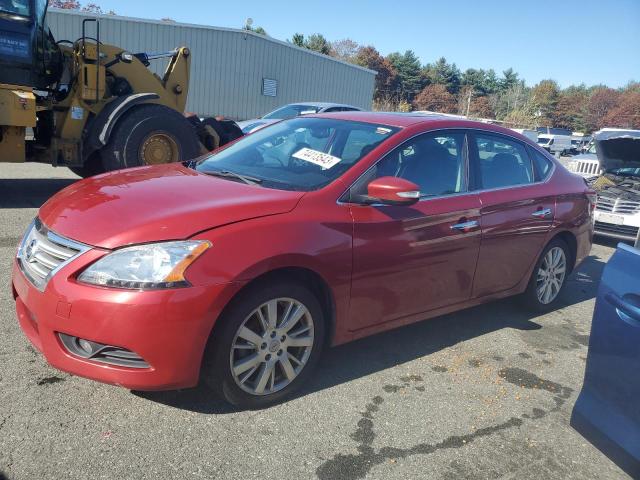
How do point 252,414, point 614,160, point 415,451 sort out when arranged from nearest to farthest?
point 415,451 → point 252,414 → point 614,160

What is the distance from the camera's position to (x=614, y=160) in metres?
8.69

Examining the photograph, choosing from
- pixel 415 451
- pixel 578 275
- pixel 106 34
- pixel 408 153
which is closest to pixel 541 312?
pixel 578 275

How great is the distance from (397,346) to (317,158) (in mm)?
1470

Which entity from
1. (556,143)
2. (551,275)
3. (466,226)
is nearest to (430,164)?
(466,226)

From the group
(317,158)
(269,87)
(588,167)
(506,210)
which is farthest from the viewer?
(269,87)

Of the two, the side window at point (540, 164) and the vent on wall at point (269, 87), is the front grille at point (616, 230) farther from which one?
the vent on wall at point (269, 87)

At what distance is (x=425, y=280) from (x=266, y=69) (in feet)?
78.5

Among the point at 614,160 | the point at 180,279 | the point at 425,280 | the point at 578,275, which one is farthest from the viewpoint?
the point at 614,160

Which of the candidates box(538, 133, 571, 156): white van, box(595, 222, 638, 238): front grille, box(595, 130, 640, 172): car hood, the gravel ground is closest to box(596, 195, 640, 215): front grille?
box(595, 222, 638, 238): front grille

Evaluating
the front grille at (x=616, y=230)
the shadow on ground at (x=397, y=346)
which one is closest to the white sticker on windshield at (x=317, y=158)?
the shadow on ground at (x=397, y=346)

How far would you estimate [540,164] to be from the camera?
4766mm

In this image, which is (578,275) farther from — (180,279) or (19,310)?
(19,310)

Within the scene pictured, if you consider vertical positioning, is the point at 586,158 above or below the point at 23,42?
below

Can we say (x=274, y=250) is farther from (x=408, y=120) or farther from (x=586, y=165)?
(x=586, y=165)
